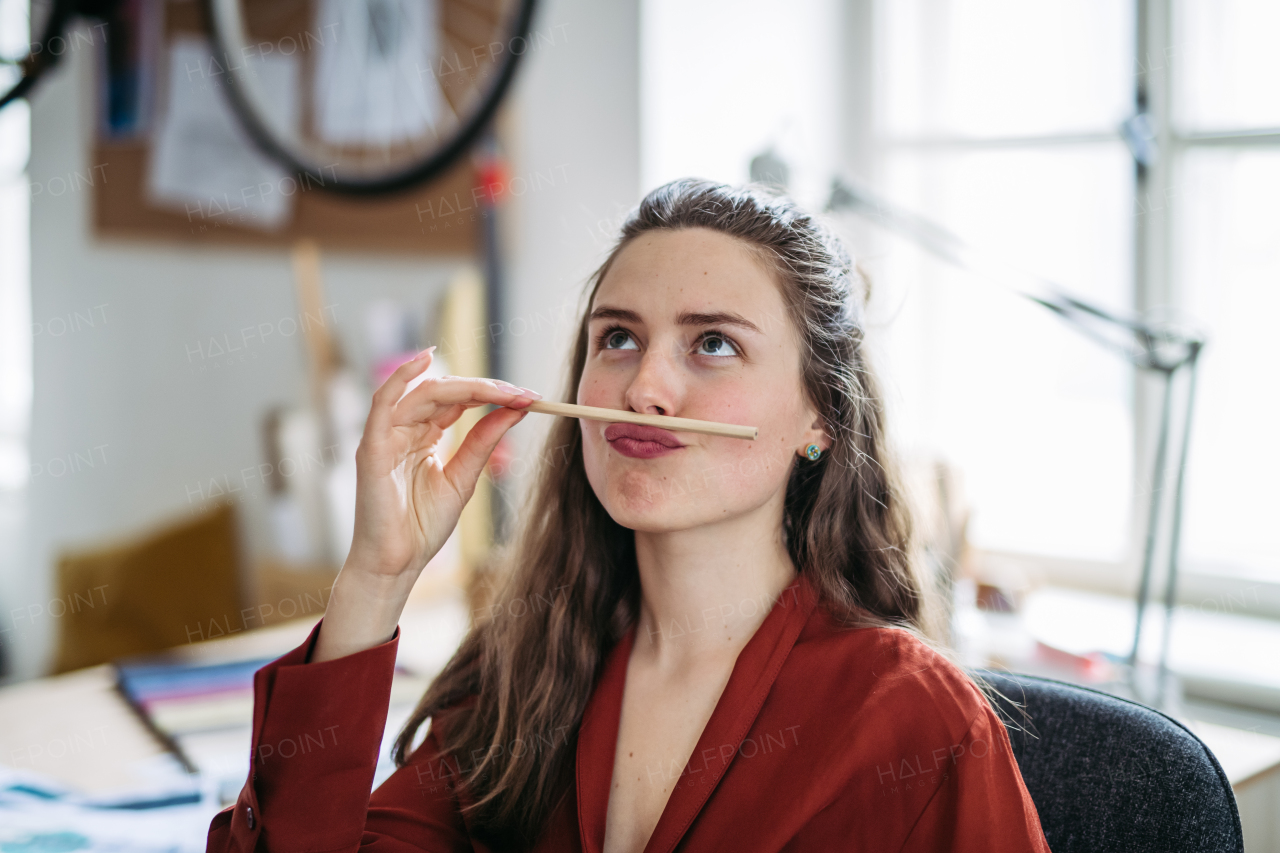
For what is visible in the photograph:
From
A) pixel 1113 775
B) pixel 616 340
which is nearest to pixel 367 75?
pixel 616 340

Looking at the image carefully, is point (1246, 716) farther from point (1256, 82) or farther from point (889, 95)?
point (889, 95)

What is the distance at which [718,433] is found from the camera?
3.11 feet

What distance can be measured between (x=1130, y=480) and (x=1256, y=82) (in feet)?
3.04

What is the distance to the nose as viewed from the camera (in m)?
0.97

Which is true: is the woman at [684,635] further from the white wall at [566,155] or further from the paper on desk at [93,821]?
the white wall at [566,155]

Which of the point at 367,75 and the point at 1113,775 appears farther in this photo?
the point at 367,75

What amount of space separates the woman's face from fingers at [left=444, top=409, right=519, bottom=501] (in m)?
0.09

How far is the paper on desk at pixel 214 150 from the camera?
237 centimetres

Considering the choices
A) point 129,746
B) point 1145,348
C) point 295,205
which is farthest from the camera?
point 295,205

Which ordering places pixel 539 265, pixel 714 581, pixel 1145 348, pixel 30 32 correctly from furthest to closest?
pixel 539 265 → pixel 30 32 → pixel 1145 348 → pixel 714 581

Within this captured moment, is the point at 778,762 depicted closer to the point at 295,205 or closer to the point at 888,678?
the point at 888,678

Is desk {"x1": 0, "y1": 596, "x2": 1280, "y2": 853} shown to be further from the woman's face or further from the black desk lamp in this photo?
the woman's face

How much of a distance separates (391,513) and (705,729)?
37 cm

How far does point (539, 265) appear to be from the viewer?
2.66 m
